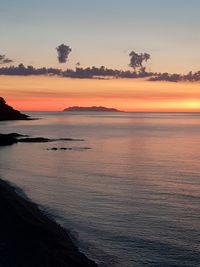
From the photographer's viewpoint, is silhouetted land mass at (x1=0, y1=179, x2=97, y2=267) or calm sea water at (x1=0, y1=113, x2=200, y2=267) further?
calm sea water at (x1=0, y1=113, x2=200, y2=267)

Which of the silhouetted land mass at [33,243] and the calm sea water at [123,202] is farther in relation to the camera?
the calm sea water at [123,202]

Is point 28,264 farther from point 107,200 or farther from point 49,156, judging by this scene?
point 49,156

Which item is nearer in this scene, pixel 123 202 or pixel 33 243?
pixel 33 243

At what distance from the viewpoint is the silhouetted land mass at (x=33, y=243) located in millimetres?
22234

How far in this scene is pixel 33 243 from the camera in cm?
2458

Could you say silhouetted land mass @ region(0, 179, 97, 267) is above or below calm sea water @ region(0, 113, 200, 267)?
above

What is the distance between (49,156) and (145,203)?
1849 inches

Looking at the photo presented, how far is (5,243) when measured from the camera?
79.6 feet

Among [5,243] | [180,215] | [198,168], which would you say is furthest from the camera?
[198,168]

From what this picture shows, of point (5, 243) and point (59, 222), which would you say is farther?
point (59, 222)

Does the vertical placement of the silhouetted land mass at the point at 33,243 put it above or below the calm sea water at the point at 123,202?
above

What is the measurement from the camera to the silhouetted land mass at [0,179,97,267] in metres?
22.2

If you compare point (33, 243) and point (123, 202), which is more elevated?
point (33, 243)

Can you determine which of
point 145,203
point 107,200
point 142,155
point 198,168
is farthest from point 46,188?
point 142,155
